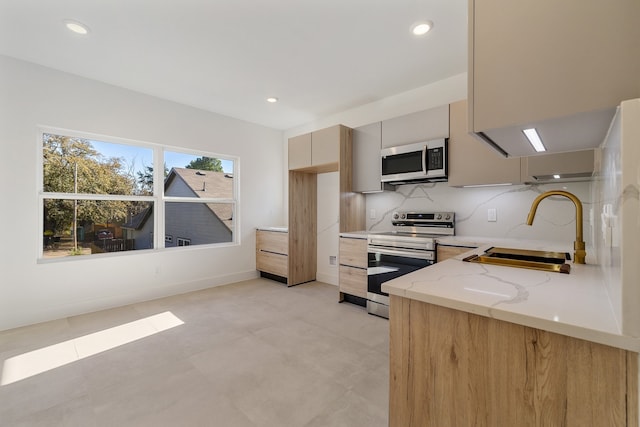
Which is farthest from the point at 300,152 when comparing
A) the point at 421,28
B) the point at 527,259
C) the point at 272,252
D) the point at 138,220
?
the point at 527,259

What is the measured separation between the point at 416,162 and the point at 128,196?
136 inches

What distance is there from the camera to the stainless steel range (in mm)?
2729

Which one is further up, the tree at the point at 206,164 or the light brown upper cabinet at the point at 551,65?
the tree at the point at 206,164

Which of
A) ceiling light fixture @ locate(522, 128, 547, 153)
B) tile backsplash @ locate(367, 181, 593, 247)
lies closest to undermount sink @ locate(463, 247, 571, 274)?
ceiling light fixture @ locate(522, 128, 547, 153)

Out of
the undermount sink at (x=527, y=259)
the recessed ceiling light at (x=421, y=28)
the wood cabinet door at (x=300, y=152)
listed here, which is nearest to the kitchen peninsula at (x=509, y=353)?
the undermount sink at (x=527, y=259)

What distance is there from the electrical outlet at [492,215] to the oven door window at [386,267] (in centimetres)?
80

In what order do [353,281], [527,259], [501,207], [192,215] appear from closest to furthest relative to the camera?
[527,259] < [501,207] < [353,281] < [192,215]

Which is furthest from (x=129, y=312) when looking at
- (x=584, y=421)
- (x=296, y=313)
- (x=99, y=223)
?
(x=584, y=421)

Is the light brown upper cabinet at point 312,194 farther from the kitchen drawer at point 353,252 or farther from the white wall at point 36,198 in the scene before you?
the white wall at point 36,198

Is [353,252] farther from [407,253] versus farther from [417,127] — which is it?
[417,127]

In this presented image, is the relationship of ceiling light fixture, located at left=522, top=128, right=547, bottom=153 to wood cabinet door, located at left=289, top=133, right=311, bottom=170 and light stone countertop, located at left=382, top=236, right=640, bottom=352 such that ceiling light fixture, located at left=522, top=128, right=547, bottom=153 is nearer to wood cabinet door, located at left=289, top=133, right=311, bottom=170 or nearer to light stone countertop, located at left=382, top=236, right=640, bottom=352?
light stone countertop, located at left=382, top=236, right=640, bottom=352

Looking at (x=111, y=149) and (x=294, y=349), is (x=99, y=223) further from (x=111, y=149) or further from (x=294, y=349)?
(x=294, y=349)

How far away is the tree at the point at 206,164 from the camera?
411 centimetres

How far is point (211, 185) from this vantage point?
4301 millimetres
